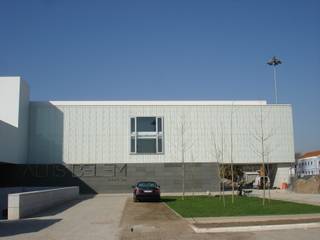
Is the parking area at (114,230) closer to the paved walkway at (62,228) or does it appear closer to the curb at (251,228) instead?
the paved walkway at (62,228)

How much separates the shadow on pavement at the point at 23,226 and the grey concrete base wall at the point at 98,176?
26.8 m

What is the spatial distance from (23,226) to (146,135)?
29997 millimetres

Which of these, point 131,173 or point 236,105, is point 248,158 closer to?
point 236,105

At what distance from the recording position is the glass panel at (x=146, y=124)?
4494cm

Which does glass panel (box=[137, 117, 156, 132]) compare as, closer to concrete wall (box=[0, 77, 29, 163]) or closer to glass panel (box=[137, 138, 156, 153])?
glass panel (box=[137, 138, 156, 153])

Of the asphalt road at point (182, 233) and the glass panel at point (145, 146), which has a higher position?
the glass panel at point (145, 146)

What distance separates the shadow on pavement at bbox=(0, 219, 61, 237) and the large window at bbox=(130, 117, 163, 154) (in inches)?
1090

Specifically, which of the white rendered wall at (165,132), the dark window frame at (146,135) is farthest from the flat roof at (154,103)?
the dark window frame at (146,135)

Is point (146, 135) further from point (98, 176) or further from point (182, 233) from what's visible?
point (182, 233)

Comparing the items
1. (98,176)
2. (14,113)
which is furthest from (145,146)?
(14,113)

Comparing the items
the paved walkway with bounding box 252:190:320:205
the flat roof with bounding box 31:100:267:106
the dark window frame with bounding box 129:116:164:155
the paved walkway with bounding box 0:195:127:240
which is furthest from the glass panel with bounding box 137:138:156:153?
the paved walkway with bounding box 0:195:127:240

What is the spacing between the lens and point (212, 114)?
45.8 meters

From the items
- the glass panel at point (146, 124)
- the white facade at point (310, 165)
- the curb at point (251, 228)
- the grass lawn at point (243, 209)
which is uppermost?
the glass panel at point (146, 124)

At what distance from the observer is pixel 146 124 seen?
4512 centimetres
